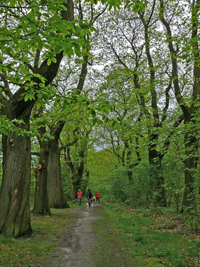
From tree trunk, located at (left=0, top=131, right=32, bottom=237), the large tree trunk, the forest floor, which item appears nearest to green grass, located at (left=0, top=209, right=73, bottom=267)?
the forest floor

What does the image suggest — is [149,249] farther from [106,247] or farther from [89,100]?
[89,100]

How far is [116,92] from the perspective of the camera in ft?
59.5

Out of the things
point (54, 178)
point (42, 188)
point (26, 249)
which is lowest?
point (26, 249)

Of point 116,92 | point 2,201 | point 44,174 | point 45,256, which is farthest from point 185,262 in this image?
point 116,92

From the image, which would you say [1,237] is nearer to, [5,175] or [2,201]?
[2,201]

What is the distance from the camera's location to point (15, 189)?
23.1 ft

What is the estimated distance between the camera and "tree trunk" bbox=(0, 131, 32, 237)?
6.81 meters

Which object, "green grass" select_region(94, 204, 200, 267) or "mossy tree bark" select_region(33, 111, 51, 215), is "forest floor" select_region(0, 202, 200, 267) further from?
"mossy tree bark" select_region(33, 111, 51, 215)

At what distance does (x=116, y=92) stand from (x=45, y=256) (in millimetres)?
14625

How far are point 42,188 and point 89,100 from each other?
9.22 m

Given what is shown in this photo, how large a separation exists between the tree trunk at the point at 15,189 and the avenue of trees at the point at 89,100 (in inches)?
1.2

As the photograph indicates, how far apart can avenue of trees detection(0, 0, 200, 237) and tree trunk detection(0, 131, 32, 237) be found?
3 cm

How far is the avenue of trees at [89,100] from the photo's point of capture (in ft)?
11.5

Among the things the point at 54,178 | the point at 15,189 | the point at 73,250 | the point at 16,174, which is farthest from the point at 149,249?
the point at 54,178
